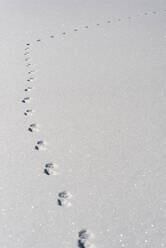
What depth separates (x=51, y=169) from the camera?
298 centimetres

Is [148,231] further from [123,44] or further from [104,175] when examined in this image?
[123,44]

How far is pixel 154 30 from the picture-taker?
6.17 metres

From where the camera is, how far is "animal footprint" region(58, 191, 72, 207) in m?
2.60

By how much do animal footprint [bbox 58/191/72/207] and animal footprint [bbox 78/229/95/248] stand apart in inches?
10.8

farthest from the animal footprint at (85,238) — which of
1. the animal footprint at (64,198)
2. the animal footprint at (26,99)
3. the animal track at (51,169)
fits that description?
the animal footprint at (26,99)

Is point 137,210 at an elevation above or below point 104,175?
below

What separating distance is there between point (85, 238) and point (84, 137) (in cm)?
124

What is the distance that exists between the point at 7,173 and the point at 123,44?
321cm

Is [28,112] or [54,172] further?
[28,112]

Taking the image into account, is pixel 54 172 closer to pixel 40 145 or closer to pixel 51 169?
pixel 51 169

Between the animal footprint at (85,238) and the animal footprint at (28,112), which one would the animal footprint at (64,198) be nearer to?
the animal footprint at (85,238)

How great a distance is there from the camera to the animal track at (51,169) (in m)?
2.94

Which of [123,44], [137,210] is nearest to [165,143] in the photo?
[137,210]

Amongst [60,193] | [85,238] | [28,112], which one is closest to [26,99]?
[28,112]
